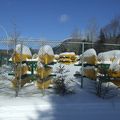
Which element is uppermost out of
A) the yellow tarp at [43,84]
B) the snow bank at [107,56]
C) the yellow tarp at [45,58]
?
the snow bank at [107,56]

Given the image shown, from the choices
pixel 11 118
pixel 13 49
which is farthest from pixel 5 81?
pixel 11 118

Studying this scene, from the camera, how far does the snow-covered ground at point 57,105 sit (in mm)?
9883

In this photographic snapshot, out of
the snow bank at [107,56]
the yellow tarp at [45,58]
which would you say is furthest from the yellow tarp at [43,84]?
the snow bank at [107,56]

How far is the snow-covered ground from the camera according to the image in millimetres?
9883

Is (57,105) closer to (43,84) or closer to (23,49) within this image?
(43,84)

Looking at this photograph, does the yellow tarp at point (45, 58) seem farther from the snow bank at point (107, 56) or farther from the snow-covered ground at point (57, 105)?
the snow bank at point (107, 56)

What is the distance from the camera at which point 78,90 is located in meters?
12.9

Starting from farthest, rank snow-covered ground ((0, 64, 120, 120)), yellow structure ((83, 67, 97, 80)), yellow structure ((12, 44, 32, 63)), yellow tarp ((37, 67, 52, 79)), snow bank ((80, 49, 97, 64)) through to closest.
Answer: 1. snow bank ((80, 49, 97, 64))
2. yellow structure ((83, 67, 97, 80))
3. yellow tarp ((37, 67, 52, 79))
4. yellow structure ((12, 44, 32, 63))
5. snow-covered ground ((0, 64, 120, 120))

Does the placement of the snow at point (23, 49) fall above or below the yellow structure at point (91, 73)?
above

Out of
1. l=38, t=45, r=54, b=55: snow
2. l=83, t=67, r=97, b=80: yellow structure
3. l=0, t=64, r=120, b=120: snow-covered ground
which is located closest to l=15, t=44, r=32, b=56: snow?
l=38, t=45, r=54, b=55: snow

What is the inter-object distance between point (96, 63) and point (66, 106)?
3624 millimetres

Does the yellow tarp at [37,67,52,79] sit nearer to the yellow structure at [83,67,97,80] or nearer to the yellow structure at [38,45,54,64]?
the yellow structure at [38,45,54,64]

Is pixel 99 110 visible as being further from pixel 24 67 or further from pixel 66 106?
pixel 24 67

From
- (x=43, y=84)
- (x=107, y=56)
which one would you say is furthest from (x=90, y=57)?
(x=107, y=56)
